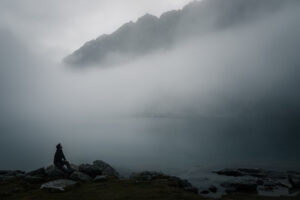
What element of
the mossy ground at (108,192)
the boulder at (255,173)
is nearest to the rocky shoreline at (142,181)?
the boulder at (255,173)

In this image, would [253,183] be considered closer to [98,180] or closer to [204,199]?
[204,199]

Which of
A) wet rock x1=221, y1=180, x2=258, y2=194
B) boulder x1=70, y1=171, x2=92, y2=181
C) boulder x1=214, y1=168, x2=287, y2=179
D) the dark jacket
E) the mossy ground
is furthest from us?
boulder x1=214, y1=168, x2=287, y2=179

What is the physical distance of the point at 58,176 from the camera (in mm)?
32719

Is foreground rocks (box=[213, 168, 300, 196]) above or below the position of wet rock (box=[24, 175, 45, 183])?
below

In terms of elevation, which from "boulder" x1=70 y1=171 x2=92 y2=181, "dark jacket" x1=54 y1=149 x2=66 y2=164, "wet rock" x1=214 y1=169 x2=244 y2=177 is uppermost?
"dark jacket" x1=54 y1=149 x2=66 y2=164

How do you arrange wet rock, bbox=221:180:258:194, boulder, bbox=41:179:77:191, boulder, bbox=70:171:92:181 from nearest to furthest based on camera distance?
boulder, bbox=41:179:77:191
boulder, bbox=70:171:92:181
wet rock, bbox=221:180:258:194

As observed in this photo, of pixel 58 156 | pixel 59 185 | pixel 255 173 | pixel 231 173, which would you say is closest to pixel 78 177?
pixel 59 185

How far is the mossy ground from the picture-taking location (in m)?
23.0

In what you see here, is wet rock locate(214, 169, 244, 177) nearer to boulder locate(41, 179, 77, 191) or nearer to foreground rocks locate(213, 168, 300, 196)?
foreground rocks locate(213, 168, 300, 196)

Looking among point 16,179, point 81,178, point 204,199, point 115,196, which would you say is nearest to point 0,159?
point 16,179

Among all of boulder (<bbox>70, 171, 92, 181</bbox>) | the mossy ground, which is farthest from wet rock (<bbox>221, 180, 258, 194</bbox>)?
boulder (<bbox>70, 171, 92, 181</bbox>)

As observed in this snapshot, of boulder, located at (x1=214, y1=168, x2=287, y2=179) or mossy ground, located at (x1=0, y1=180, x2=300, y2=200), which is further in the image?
boulder, located at (x1=214, y1=168, x2=287, y2=179)

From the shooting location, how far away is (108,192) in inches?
979

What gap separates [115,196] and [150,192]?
3.57 m
